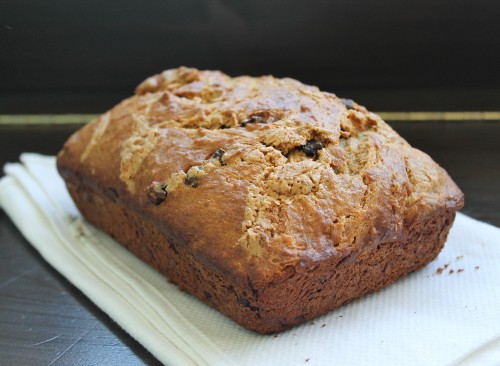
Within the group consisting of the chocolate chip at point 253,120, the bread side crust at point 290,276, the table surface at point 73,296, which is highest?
the chocolate chip at point 253,120

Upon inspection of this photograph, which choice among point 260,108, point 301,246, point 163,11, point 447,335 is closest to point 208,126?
point 260,108

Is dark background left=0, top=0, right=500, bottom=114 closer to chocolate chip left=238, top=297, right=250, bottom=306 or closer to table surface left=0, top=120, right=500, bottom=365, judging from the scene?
table surface left=0, top=120, right=500, bottom=365

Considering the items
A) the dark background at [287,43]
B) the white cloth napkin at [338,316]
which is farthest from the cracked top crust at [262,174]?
the dark background at [287,43]

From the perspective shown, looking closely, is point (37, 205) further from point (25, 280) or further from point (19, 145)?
point (19, 145)

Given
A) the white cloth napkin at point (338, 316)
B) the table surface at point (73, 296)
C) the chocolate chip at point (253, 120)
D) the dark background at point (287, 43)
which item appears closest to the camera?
the white cloth napkin at point (338, 316)

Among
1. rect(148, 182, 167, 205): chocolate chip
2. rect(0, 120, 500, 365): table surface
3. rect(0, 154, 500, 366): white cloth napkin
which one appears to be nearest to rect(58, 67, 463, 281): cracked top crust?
rect(148, 182, 167, 205): chocolate chip

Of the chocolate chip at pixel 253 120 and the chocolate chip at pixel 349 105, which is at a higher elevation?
the chocolate chip at pixel 349 105

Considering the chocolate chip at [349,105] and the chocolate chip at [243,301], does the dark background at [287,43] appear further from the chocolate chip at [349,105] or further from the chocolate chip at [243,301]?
the chocolate chip at [243,301]
